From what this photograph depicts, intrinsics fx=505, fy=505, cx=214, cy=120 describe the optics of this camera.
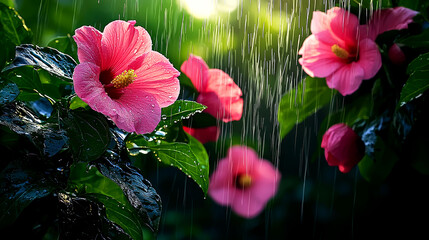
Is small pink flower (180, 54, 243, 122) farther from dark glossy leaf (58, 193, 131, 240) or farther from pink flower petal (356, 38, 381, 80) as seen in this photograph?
dark glossy leaf (58, 193, 131, 240)

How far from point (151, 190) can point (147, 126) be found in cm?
5

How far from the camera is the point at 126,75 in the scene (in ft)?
1.37

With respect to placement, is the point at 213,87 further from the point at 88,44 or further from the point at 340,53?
the point at 88,44

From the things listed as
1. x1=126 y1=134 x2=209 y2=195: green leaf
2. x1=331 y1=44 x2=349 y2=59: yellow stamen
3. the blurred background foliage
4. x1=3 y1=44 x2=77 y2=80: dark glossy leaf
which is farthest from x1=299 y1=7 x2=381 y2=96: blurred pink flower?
the blurred background foliage

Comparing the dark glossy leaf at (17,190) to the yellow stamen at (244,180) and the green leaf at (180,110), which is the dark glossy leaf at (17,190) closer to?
the green leaf at (180,110)

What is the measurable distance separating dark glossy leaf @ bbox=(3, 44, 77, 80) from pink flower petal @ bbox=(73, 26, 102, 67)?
2cm

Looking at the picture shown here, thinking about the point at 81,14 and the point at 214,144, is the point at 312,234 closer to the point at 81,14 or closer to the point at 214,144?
the point at 214,144

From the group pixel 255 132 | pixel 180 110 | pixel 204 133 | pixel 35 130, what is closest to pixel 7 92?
pixel 35 130

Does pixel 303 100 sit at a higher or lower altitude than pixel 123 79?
lower

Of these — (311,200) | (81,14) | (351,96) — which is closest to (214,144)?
(311,200)

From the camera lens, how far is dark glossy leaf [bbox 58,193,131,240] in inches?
14.3

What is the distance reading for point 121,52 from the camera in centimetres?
43

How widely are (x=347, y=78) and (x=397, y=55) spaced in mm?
73

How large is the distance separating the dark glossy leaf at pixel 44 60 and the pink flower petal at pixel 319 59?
1.33ft
